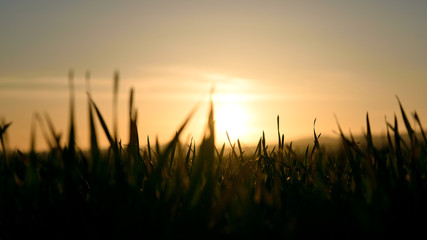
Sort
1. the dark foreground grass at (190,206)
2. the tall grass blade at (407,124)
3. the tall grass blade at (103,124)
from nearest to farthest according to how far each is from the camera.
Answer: the dark foreground grass at (190,206)
the tall grass blade at (103,124)
the tall grass blade at (407,124)

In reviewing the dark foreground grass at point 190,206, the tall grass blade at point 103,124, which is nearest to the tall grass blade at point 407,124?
the dark foreground grass at point 190,206

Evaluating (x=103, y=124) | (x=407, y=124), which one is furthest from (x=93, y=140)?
(x=407, y=124)

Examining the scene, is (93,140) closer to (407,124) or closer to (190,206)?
(190,206)

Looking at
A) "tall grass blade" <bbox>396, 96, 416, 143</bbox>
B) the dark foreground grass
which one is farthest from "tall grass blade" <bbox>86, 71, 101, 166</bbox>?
"tall grass blade" <bbox>396, 96, 416, 143</bbox>

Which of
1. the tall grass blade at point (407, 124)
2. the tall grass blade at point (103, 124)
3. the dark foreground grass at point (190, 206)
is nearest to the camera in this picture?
the dark foreground grass at point (190, 206)

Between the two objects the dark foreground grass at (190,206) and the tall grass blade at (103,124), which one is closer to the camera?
the dark foreground grass at (190,206)

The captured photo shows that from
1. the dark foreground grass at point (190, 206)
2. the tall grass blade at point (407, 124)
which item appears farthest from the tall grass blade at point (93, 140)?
the tall grass blade at point (407, 124)

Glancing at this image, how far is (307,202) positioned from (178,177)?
0.44m

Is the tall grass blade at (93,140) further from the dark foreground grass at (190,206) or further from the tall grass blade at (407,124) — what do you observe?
the tall grass blade at (407,124)

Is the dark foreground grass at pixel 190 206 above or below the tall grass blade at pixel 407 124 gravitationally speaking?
below

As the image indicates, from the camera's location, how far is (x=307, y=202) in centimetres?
125

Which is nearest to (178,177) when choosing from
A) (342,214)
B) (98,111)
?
(98,111)

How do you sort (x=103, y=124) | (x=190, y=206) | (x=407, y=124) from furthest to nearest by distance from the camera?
1. (x=407, y=124)
2. (x=103, y=124)
3. (x=190, y=206)

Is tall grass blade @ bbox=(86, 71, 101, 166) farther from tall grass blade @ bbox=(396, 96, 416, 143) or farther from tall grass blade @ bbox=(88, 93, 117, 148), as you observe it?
tall grass blade @ bbox=(396, 96, 416, 143)
